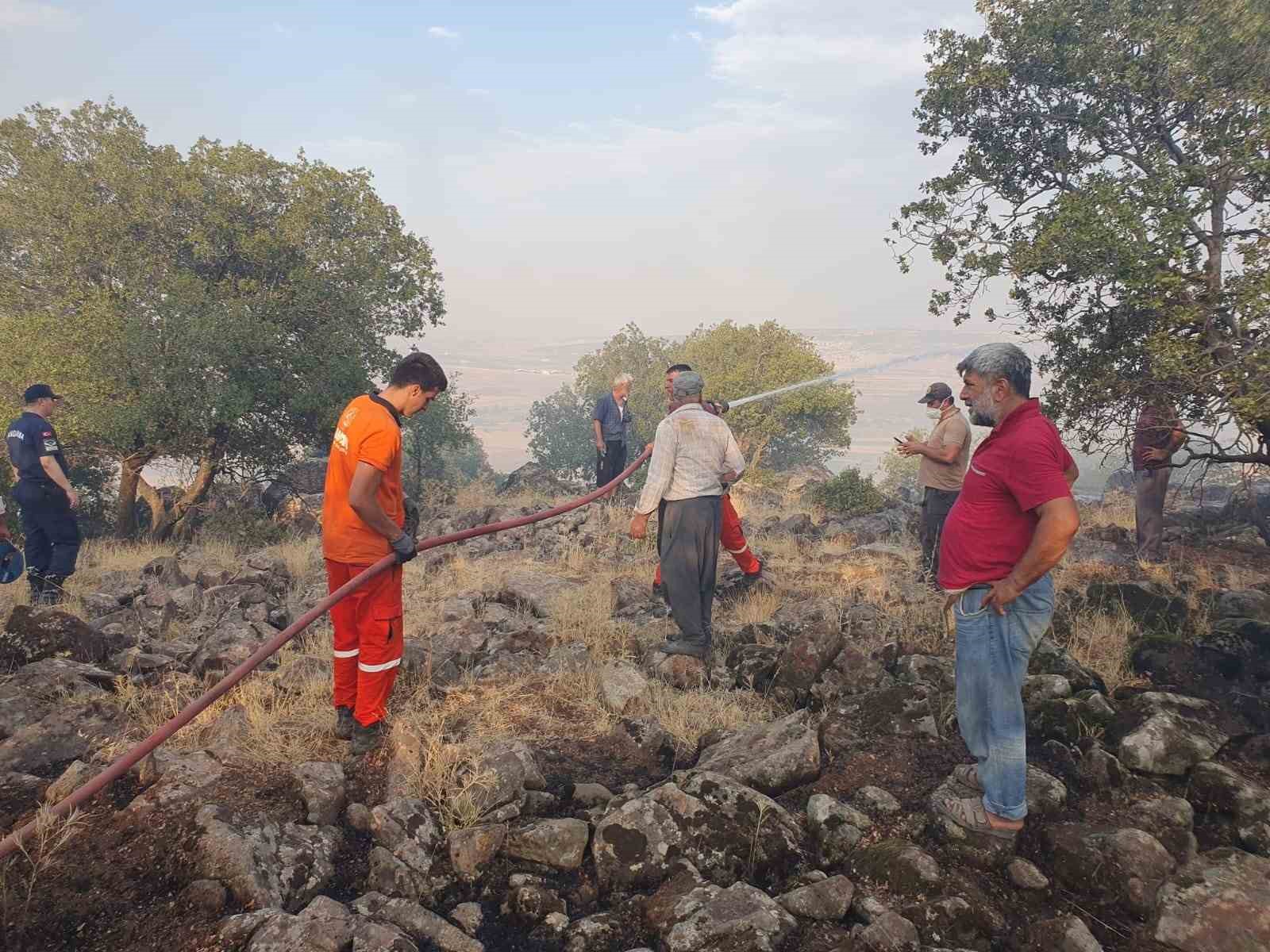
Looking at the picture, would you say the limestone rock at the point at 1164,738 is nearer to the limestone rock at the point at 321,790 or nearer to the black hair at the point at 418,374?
the limestone rock at the point at 321,790

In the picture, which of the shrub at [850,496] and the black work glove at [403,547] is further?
the shrub at [850,496]

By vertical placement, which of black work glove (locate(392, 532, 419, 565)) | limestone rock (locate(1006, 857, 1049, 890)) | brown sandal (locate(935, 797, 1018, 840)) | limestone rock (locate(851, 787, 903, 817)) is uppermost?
black work glove (locate(392, 532, 419, 565))

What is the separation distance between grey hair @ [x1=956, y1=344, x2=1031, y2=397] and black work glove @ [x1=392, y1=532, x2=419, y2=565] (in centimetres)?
303

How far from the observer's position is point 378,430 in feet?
12.9

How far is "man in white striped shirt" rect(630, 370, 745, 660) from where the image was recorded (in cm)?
555


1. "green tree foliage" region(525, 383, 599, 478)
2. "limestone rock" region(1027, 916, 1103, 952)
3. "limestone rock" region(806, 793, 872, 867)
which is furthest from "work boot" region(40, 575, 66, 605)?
"green tree foliage" region(525, 383, 599, 478)

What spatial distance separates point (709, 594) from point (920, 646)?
172 centimetres

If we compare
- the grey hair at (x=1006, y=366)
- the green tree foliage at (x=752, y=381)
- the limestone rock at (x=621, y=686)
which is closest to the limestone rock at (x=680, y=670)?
the limestone rock at (x=621, y=686)

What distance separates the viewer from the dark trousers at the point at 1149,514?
8555 millimetres

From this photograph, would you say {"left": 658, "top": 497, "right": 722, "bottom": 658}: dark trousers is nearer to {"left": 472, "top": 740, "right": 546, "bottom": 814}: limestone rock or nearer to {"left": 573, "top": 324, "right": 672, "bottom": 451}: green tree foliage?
{"left": 472, "top": 740, "right": 546, "bottom": 814}: limestone rock

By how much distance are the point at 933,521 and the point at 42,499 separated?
888cm

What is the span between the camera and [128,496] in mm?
12797

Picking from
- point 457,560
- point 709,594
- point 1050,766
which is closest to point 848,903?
point 1050,766

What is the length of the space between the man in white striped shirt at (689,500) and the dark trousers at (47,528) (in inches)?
242
